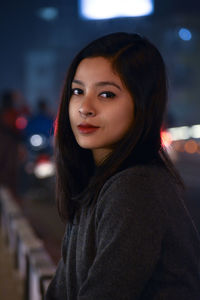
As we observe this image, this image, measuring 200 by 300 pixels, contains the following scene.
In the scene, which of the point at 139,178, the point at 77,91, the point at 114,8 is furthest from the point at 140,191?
the point at 114,8

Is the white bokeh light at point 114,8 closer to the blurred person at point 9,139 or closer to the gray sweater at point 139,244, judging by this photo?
the blurred person at point 9,139

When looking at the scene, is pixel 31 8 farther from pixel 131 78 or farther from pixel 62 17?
pixel 131 78

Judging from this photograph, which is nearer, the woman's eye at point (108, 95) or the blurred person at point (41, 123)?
the woman's eye at point (108, 95)

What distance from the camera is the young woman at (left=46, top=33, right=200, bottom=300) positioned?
129cm

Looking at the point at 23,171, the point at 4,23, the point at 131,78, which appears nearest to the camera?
the point at 131,78

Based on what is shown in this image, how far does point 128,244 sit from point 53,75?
41.5 meters

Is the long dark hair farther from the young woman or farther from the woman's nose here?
the woman's nose

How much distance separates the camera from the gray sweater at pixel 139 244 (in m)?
1.28

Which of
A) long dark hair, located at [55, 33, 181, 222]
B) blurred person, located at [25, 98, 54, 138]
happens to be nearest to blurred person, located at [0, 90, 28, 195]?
blurred person, located at [25, 98, 54, 138]

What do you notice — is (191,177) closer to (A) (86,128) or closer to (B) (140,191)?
(A) (86,128)

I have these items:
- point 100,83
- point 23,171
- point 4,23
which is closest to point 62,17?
point 4,23

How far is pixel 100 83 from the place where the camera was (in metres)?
1.50

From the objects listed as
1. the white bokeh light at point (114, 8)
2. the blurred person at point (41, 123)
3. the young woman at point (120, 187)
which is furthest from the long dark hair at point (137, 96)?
the white bokeh light at point (114, 8)

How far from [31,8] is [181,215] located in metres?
33.3
